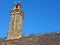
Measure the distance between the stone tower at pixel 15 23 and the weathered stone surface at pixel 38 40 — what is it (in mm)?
622

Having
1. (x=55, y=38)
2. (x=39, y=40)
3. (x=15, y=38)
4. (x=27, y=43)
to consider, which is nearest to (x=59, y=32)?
(x=55, y=38)

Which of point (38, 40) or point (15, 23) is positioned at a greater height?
point (15, 23)

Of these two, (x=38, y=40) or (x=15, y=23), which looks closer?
(x=38, y=40)

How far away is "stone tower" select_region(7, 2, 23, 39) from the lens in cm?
1915

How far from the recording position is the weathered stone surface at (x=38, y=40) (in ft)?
55.1

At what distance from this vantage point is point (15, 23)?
64.5ft

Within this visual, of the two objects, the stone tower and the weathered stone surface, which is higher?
the stone tower

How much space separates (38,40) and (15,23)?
342 centimetres

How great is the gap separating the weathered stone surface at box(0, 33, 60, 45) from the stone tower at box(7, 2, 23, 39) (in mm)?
622

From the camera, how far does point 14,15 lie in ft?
66.4

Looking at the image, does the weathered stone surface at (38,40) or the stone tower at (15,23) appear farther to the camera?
the stone tower at (15,23)

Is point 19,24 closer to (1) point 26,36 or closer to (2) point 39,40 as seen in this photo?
(1) point 26,36

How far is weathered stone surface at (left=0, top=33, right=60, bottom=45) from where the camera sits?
16.8 m

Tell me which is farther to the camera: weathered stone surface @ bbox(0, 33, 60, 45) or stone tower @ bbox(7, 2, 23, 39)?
stone tower @ bbox(7, 2, 23, 39)
